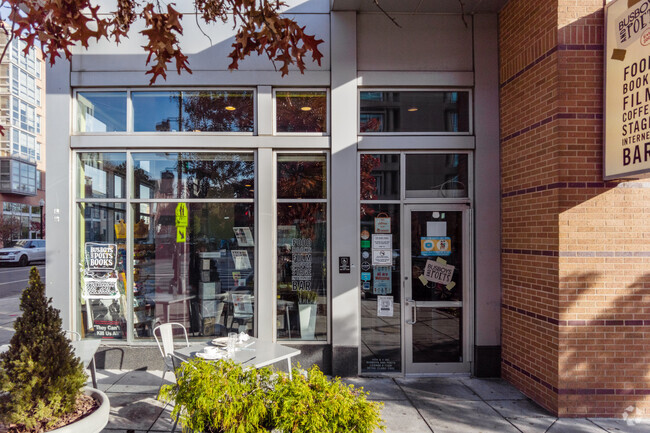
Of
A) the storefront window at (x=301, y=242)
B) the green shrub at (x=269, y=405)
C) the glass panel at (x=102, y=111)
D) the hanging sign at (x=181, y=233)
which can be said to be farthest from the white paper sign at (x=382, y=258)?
the glass panel at (x=102, y=111)

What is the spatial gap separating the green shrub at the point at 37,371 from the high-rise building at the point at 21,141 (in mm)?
42999

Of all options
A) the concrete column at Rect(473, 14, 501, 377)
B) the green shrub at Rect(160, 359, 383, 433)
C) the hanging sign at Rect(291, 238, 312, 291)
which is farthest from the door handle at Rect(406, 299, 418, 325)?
the green shrub at Rect(160, 359, 383, 433)

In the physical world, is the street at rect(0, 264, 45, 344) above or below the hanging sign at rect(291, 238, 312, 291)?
below

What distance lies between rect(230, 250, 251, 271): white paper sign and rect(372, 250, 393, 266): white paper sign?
204cm

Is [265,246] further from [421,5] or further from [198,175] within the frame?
[421,5]

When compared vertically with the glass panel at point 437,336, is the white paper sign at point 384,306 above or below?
above

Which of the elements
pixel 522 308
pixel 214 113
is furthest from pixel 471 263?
pixel 214 113

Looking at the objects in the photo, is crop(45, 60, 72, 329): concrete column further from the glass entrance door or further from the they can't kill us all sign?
the they can't kill us all sign

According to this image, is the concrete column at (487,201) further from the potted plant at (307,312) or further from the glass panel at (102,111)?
the glass panel at (102,111)

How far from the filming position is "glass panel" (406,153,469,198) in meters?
6.01

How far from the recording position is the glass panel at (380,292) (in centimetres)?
587

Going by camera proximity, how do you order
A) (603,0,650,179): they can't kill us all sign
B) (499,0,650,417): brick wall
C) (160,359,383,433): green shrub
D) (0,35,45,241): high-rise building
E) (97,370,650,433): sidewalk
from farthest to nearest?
(0,35,45,241): high-rise building < (499,0,650,417): brick wall < (97,370,650,433): sidewalk < (603,0,650,179): they can't kill us all sign < (160,359,383,433): green shrub

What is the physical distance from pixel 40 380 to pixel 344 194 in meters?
4.22

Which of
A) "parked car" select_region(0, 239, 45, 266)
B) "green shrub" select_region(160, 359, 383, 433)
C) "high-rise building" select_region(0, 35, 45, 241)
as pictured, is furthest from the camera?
"high-rise building" select_region(0, 35, 45, 241)
